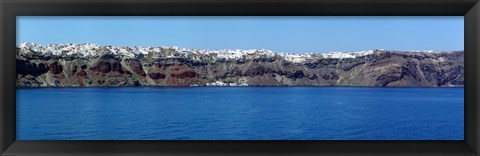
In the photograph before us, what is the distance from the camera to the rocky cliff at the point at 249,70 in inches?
2069

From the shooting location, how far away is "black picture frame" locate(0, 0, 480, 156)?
1.35 m

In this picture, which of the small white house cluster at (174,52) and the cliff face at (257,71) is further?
the small white house cluster at (174,52)

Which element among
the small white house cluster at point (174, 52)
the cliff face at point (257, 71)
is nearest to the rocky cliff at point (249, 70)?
the cliff face at point (257, 71)

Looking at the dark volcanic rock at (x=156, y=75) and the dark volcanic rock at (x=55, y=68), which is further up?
the dark volcanic rock at (x=55, y=68)

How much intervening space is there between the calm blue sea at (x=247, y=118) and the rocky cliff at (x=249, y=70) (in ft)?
23.9

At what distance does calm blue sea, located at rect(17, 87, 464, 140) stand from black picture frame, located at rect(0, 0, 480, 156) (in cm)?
2538

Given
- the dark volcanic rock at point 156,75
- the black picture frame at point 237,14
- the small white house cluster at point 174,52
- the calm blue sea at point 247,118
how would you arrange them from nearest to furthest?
1. the black picture frame at point 237,14
2. the calm blue sea at point 247,118
3. the small white house cluster at point 174,52
4. the dark volcanic rock at point 156,75

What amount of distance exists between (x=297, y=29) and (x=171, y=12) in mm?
57213

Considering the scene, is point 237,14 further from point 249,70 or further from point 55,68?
point 55,68

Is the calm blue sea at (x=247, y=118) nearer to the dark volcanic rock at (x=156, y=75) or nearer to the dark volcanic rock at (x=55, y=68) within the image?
the dark volcanic rock at (x=55, y=68)

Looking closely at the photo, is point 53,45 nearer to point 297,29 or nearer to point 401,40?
point 297,29

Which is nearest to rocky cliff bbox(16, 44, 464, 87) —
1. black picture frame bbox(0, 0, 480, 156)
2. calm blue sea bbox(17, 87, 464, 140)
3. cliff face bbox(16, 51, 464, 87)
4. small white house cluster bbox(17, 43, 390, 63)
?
cliff face bbox(16, 51, 464, 87)

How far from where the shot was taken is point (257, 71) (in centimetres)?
5588

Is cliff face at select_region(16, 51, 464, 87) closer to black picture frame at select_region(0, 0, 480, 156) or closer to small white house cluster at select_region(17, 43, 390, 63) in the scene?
small white house cluster at select_region(17, 43, 390, 63)
